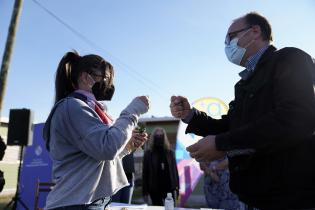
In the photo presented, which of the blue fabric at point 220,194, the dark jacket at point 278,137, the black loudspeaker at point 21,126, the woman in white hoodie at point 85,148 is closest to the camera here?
the dark jacket at point 278,137

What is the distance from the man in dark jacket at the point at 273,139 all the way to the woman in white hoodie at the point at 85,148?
16.4 inches

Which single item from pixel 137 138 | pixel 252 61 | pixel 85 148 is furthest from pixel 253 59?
pixel 85 148

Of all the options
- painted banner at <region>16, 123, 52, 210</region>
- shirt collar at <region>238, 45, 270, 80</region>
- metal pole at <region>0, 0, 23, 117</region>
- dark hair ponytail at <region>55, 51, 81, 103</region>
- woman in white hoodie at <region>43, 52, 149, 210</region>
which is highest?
metal pole at <region>0, 0, 23, 117</region>

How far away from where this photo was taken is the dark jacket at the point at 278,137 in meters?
1.21

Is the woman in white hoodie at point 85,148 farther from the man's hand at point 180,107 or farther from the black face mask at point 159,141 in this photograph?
the black face mask at point 159,141

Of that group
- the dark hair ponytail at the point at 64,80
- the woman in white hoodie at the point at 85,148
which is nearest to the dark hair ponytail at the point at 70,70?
the dark hair ponytail at the point at 64,80

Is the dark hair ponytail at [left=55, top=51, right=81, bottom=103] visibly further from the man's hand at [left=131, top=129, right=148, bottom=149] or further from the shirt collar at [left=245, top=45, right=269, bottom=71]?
the shirt collar at [left=245, top=45, right=269, bottom=71]

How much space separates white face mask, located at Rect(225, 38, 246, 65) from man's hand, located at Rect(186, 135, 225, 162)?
2.23ft

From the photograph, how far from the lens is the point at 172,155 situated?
5.93 m

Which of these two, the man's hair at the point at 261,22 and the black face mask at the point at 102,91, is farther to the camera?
the black face mask at the point at 102,91

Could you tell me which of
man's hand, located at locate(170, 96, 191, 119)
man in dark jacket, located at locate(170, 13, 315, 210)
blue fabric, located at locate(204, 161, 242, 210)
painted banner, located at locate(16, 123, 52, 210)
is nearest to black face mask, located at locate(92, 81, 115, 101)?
man's hand, located at locate(170, 96, 191, 119)

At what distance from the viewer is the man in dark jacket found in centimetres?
121

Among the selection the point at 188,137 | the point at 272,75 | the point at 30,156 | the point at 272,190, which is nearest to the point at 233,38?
the point at 272,75

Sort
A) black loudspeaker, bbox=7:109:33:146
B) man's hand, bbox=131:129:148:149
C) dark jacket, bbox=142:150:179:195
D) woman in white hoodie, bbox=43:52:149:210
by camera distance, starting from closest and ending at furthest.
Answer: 1. woman in white hoodie, bbox=43:52:149:210
2. man's hand, bbox=131:129:148:149
3. dark jacket, bbox=142:150:179:195
4. black loudspeaker, bbox=7:109:33:146
